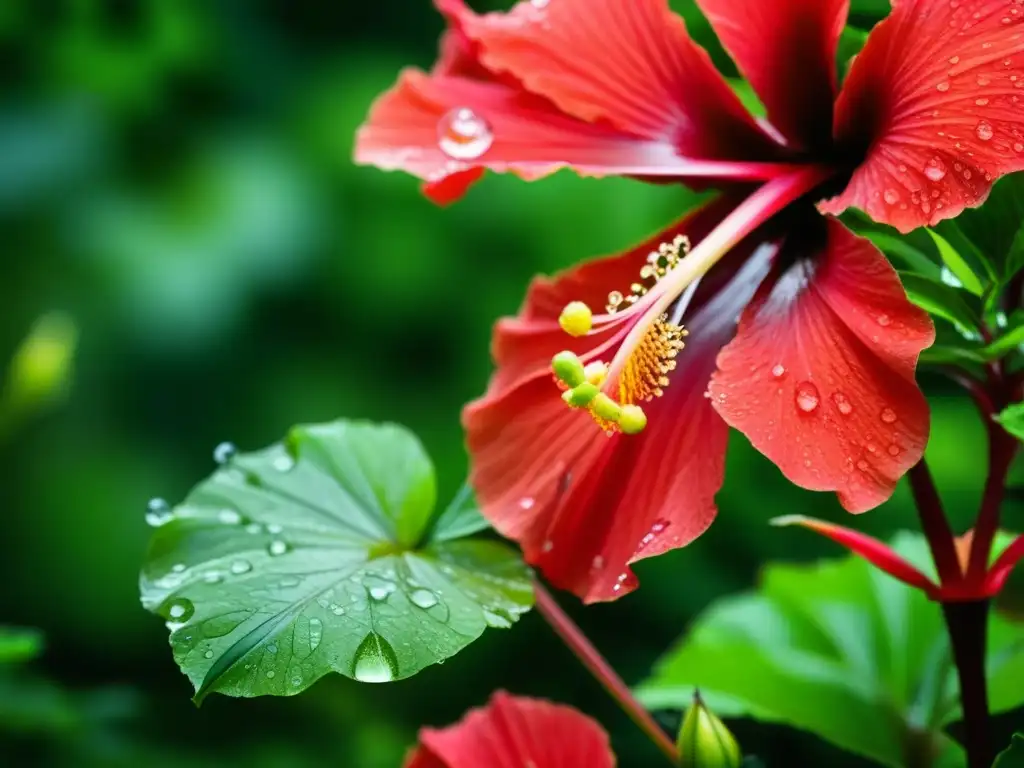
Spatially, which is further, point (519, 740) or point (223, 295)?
point (223, 295)

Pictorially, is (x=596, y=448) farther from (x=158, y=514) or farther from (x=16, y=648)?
(x=16, y=648)

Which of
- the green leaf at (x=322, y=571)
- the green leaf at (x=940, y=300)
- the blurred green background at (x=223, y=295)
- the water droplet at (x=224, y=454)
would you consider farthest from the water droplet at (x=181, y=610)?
the blurred green background at (x=223, y=295)

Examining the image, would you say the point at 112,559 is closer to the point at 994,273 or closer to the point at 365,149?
the point at 365,149

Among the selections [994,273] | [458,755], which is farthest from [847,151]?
[458,755]

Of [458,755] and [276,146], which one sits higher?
[276,146]

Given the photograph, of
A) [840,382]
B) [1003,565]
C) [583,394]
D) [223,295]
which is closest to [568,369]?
[583,394]

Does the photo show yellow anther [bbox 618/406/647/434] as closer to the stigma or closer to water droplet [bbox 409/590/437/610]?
the stigma

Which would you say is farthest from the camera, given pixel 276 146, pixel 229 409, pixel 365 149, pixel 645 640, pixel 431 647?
pixel 276 146
